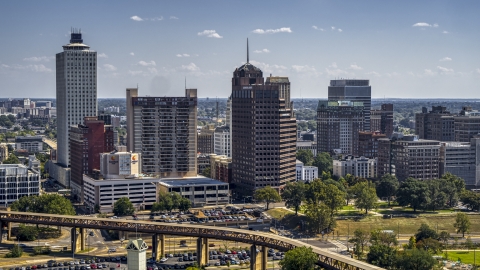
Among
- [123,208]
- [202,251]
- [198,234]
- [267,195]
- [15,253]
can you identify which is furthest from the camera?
[267,195]

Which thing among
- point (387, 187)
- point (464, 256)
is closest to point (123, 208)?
point (387, 187)

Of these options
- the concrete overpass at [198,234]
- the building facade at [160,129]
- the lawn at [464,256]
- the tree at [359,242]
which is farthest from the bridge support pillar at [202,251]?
the building facade at [160,129]

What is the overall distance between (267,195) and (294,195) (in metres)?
7.19

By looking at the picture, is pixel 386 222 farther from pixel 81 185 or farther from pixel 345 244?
pixel 81 185

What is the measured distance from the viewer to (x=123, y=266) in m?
123

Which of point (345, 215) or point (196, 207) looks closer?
point (345, 215)

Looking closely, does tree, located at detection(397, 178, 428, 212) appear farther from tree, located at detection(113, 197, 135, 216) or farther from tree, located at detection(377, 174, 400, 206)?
tree, located at detection(113, 197, 135, 216)

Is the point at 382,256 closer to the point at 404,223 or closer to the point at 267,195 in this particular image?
the point at 404,223

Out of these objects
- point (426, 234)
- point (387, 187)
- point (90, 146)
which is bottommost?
point (426, 234)

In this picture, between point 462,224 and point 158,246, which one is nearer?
point 158,246

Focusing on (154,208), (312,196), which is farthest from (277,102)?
(154,208)

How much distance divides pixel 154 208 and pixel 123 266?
45811 mm

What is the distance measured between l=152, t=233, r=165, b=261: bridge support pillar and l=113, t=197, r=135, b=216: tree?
34.4 metres

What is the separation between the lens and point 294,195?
17000cm
